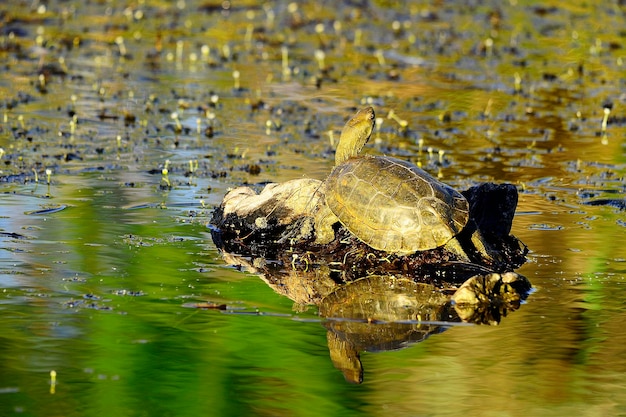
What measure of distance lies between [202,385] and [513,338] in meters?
2.26

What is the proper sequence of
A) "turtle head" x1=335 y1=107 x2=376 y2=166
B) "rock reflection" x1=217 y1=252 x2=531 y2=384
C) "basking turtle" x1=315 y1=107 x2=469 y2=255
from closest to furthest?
"rock reflection" x1=217 y1=252 x2=531 y2=384 → "basking turtle" x1=315 y1=107 x2=469 y2=255 → "turtle head" x1=335 y1=107 x2=376 y2=166

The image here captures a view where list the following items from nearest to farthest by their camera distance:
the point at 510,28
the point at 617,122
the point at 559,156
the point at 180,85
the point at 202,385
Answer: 1. the point at 202,385
2. the point at 559,156
3. the point at 617,122
4. the point at 180,85
5. the point at 510,28

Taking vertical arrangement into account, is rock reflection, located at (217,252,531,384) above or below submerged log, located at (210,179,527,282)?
below

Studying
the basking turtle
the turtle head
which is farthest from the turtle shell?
the turtle head

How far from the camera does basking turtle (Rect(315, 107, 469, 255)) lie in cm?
918

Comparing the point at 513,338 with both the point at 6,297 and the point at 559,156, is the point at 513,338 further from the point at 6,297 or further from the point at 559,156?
the point at 559,156

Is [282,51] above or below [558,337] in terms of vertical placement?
above

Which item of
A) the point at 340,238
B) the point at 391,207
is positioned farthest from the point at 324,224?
the point at 391,207

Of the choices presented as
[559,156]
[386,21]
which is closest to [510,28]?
[386,21]

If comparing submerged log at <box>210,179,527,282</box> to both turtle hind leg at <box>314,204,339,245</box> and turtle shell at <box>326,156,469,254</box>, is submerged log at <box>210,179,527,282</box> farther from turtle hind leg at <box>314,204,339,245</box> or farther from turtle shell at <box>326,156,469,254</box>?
turtle shell at <box>326,156,469,254</box>

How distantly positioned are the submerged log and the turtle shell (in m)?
0.26

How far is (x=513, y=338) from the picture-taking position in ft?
25.5

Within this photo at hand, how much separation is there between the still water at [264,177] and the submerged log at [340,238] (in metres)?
0.31

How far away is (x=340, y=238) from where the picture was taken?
9.88 metres
